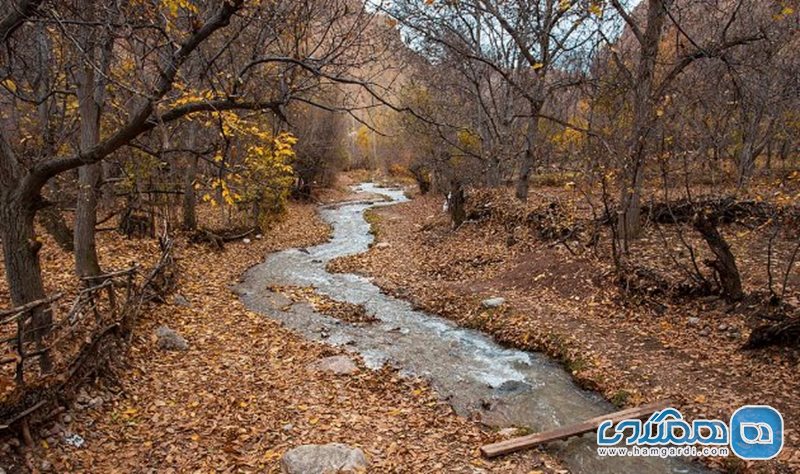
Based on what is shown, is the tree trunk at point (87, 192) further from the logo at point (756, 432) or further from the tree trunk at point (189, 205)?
the logo at point (756, 432)

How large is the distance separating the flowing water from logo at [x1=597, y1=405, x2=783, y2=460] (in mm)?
176

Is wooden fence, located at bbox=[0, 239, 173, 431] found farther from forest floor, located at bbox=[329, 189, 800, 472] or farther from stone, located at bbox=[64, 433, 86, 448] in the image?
forest floor, located at bbox=[329, 189, 800, 472]

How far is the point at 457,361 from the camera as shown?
804 cm

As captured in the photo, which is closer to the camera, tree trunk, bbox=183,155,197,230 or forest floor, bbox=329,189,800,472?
forest floor, bbox=329,189,800,472

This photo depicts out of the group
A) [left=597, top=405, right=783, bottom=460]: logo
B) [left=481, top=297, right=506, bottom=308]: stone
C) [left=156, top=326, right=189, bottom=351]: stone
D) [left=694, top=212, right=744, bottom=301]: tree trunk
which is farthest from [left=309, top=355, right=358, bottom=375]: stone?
[left=694, top=212, right=744, bottom=301]: tree trunk

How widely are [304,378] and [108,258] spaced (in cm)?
684

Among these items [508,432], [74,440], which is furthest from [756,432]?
[74,440]

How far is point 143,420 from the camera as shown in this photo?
5.53 metres

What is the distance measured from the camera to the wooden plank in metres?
5.22

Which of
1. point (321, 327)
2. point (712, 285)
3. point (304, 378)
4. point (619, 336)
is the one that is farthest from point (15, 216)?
point (712, 285)

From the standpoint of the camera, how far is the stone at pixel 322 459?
464cm

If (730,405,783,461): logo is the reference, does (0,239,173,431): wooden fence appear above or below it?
above

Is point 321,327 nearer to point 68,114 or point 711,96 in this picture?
point 68,114

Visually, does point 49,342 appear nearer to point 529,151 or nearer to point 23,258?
point 23,258
